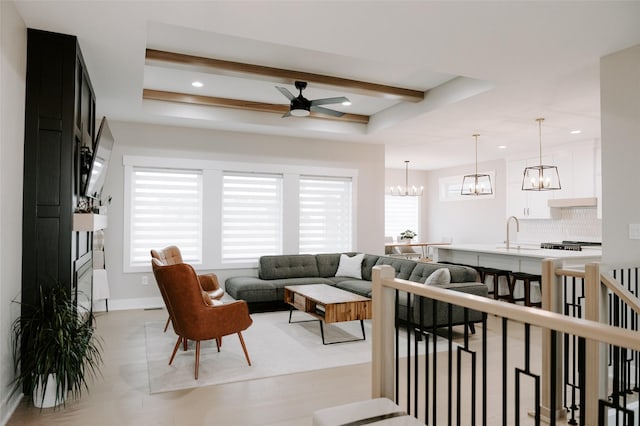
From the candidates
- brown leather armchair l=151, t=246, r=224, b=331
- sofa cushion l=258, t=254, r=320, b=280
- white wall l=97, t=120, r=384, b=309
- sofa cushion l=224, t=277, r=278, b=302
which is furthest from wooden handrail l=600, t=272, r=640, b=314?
white wall l=97, t=120, r=384, b=309

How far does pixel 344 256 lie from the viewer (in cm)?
687

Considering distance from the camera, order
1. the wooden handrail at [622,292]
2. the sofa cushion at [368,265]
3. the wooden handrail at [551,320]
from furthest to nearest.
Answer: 1. the sofa cushion at [368,265]
2. the wooden handrail at [622,292]
3. the wooden handrail at [551,320]

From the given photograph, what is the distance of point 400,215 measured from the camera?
11508mm

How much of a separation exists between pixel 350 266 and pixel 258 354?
2.83m

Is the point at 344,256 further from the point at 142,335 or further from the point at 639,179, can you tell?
the point at 639,179

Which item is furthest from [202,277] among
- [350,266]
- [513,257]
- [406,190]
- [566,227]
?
[566,227]

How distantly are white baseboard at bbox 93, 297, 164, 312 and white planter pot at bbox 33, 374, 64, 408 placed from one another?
10.5ft

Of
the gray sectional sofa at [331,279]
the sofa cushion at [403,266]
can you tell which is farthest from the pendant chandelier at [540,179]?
the sofa cushion at [403,266]

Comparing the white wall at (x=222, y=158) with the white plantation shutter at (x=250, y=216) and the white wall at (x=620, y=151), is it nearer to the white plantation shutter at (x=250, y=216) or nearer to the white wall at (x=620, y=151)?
the white plantation shutter at (x=250, y=216)

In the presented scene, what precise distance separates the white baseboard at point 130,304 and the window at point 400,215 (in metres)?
6.53

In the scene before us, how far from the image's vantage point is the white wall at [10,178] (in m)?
2.64

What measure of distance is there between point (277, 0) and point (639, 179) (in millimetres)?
3119

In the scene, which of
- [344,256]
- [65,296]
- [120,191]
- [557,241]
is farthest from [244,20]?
[557,241]

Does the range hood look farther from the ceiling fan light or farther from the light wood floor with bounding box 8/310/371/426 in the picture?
the light wood floor with bounding box 8/310/371/426
